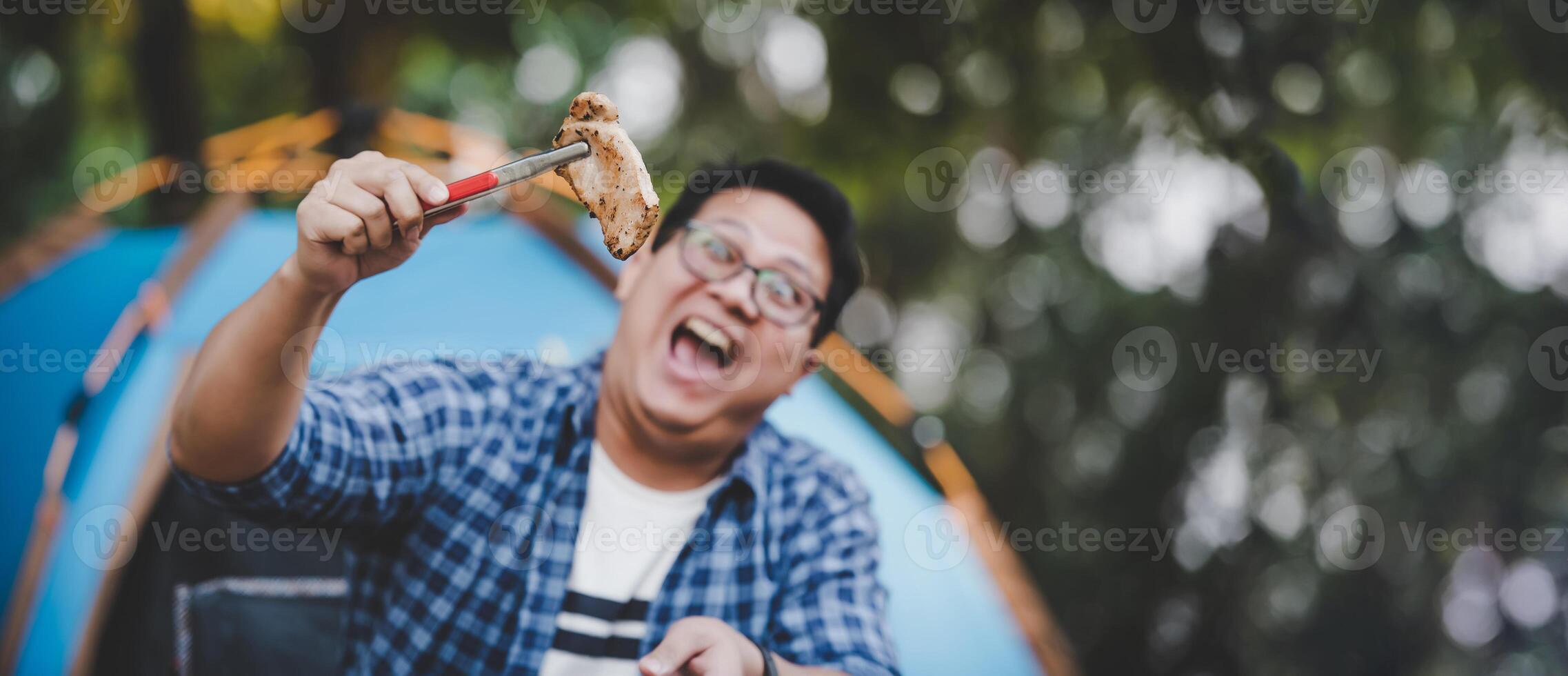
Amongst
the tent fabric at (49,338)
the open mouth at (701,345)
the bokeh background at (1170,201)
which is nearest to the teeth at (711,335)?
the open mouth at (701,345)

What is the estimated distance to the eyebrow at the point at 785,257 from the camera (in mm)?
1323

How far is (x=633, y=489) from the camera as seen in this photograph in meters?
1.29

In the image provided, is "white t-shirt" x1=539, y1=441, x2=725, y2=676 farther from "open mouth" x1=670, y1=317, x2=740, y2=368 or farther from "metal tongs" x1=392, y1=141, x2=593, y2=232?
"metal tongs" x1=392, y1=141, x2=593, y2=232

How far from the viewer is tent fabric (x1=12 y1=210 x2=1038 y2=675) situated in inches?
66.2

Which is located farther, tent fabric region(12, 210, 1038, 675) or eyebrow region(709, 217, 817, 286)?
tent fabric region(12, 210, 1038, 675)

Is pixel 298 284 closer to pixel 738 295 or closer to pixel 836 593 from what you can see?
pixel 738 295

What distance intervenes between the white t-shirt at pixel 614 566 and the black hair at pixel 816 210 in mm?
304

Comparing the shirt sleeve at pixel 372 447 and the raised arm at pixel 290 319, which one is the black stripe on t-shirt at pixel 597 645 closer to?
the shirt sleeve at pixel 372 447

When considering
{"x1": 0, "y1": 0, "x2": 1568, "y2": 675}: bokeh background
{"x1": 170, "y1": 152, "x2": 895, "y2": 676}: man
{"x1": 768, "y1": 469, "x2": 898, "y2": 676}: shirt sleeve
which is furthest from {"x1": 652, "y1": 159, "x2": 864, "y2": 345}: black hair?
{"x1": 0, "y1": 0, "x2": 1568, "y2": 675}: bokeh background

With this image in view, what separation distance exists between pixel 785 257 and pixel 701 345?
164 millimetres

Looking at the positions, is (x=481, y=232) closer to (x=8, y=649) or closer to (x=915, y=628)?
(x=8, y=649)

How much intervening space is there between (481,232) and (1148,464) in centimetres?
343

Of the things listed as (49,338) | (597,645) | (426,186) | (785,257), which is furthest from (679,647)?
(49,338)

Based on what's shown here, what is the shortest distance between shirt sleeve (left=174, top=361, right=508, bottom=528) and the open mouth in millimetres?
241
